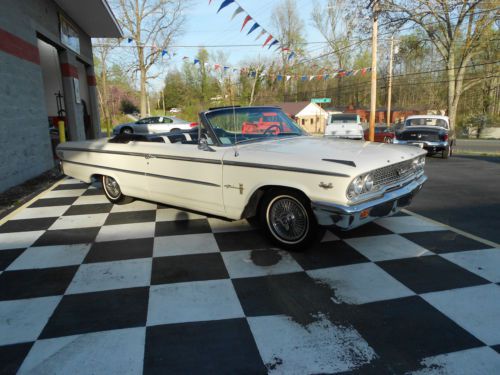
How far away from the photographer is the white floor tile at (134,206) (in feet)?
16.8

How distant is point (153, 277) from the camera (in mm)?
3029

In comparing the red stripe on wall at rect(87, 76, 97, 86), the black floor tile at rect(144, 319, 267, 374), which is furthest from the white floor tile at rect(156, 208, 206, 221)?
the red stripe on wall at rect(87, 76, 97, 86)

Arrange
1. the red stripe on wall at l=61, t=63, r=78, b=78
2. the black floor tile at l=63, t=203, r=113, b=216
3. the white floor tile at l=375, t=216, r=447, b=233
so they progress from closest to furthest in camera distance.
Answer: the white floor tile at l=375, t=216, r=447, b=233
the black floor tile at l=63, t=203, r=113, b=216
the red stripe on wall at l=61, t=63, r=78, b=78

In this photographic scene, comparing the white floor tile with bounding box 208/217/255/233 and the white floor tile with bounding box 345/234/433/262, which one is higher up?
the white floor tile with bounding box 208/217/255/233

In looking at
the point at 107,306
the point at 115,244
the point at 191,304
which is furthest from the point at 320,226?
the point at 115,244

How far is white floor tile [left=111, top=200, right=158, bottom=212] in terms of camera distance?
5.11 meters

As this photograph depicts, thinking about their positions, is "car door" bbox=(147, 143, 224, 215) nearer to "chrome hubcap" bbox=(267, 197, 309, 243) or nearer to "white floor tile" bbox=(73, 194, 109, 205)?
"chrome hubcap" bbox=(267, 197, 309, 243)

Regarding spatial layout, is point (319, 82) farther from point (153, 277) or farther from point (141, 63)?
point (153, 277)

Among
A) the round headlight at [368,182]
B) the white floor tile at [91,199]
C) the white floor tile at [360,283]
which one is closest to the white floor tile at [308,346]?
the white floor tile at [360,283]

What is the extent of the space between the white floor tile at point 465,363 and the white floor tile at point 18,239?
3.87 metres

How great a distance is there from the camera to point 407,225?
423cm

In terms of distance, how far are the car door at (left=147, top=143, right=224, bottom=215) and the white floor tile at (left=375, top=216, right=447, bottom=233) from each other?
6.70 ft

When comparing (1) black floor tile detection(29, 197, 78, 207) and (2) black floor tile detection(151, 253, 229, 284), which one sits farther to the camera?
(1) black floor tile detection(29, 197, 78, 207)

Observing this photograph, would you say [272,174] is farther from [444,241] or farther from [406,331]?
Result: [444,241]
